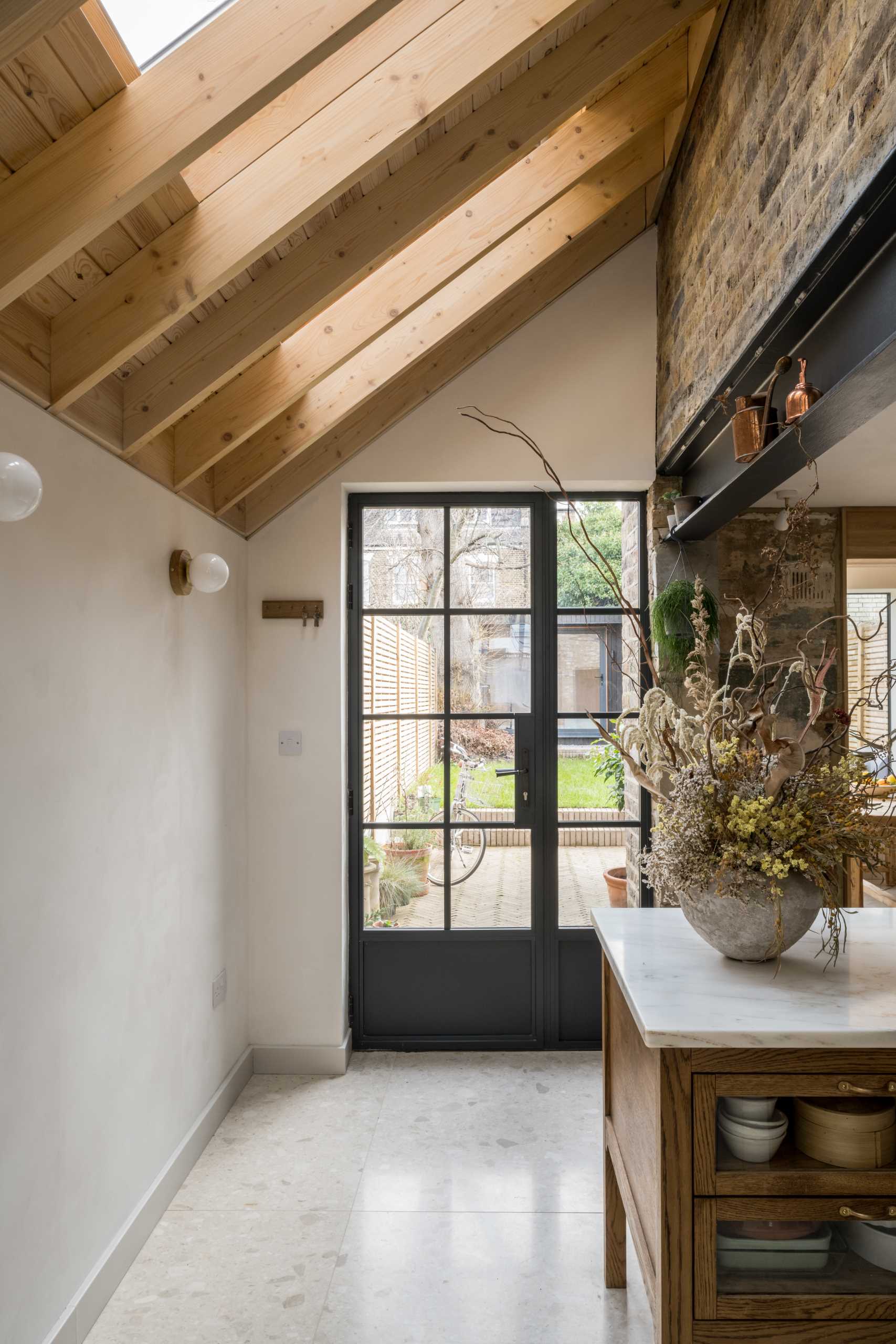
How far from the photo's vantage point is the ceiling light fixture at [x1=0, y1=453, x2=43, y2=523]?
1.42 m

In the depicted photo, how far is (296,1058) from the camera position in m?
3.47

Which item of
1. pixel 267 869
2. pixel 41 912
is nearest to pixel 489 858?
pixel 267 869

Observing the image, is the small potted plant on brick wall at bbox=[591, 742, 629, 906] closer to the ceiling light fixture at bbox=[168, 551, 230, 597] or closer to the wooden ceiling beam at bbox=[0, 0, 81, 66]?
the ceiling light fixture at bbox=[168, 551, 230, 597]

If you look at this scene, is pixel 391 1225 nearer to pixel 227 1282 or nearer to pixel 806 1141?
pixel 227 1282

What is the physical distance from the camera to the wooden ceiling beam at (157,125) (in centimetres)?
146

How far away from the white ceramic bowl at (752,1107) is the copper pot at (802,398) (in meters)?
1.34

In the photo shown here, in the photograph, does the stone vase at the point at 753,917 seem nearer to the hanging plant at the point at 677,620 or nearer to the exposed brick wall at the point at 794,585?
the hanging plant at the point at 677,620

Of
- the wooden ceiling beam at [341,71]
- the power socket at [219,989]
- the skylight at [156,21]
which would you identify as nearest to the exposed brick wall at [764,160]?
the wooden ceiling beam at [341,71]

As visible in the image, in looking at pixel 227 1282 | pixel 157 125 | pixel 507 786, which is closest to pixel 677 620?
pixel 507 786

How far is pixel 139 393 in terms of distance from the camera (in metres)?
2.22

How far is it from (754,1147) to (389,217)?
2.17 meters

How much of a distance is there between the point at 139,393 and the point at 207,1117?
2.34 metres

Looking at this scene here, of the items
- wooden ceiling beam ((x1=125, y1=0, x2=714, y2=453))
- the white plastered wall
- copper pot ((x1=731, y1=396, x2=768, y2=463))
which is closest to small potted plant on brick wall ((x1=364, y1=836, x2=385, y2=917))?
the white plastered wall

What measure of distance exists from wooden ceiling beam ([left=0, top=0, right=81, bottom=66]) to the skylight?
1.19ft
